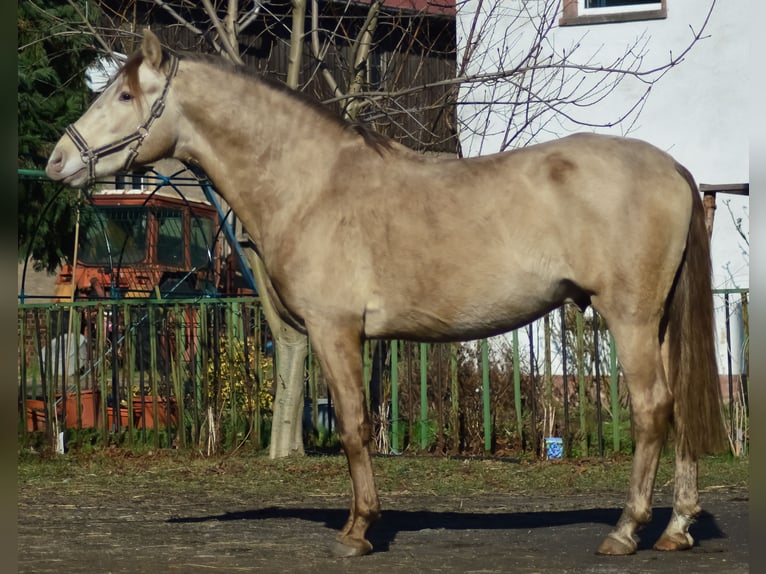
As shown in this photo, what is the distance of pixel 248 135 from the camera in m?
6.52

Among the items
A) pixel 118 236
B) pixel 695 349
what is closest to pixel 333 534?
pixel 695 349

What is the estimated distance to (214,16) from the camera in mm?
9781

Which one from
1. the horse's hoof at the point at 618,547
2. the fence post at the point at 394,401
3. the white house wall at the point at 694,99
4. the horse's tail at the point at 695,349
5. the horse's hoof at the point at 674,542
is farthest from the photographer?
the white house wall at the point at 694,99

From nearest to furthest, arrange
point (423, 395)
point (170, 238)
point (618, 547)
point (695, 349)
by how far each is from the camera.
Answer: point (618, 547) → point (695, 349) → point (423, 395) → point (170, 238)

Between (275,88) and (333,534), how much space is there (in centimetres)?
263

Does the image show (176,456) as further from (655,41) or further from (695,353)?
(655,41)

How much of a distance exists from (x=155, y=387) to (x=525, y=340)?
190 inches

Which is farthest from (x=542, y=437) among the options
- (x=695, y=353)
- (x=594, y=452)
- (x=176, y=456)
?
(x=695, y=353)

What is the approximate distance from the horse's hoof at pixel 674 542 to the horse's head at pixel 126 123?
11.6ft

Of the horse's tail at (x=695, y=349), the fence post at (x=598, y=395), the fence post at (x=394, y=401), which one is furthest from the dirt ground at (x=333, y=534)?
the fence post at (x=394, y=401)

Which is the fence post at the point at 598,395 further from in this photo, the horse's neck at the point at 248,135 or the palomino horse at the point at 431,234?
the horse's neck at the point at 248,135

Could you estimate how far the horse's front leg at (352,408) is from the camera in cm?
610

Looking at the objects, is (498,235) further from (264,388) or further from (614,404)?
Result: (264,388)

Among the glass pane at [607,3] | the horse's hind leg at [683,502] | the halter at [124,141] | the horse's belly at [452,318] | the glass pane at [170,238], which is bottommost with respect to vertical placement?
the horse's hind leg at [683,502]
